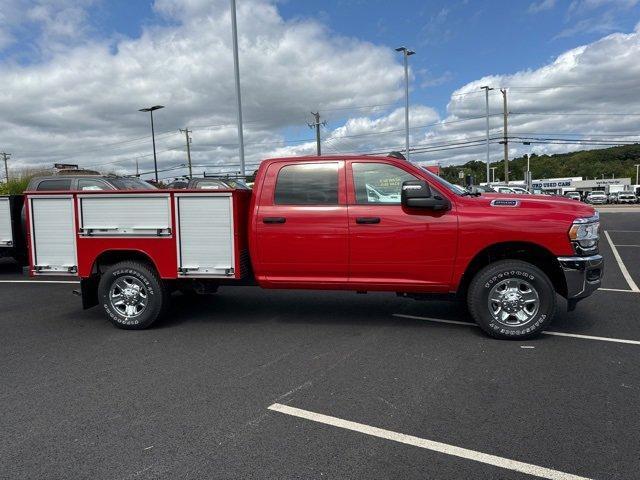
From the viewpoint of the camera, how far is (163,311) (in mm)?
6078

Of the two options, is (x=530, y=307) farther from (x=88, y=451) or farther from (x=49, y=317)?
(x=49, y=317)

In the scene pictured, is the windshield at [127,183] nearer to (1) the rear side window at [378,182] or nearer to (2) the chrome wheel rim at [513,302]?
(1) the rear side window at [378,182]

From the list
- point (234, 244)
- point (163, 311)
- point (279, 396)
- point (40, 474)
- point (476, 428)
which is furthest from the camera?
point (163, 311)

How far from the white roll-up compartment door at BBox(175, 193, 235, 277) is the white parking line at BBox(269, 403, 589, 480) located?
2363mm

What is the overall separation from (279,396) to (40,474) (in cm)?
168

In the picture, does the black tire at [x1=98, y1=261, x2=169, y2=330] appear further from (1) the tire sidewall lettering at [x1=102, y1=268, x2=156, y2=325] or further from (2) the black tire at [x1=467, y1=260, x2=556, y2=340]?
(2) the black tire at [x1=467, y1=260, x2=556, y2=340]

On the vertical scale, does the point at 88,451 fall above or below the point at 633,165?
below

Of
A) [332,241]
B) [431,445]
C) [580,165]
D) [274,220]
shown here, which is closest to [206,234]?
[274,220]

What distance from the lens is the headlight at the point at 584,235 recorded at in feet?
16.7

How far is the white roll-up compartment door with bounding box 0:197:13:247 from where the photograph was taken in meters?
8.66

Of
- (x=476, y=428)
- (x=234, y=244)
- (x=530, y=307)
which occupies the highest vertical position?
(x=234, y=244)

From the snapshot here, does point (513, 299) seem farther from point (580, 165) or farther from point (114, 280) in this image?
point (580, 165)

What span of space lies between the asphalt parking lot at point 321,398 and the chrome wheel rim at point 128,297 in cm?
28

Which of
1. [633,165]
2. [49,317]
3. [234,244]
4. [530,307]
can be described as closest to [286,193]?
[234,244]
